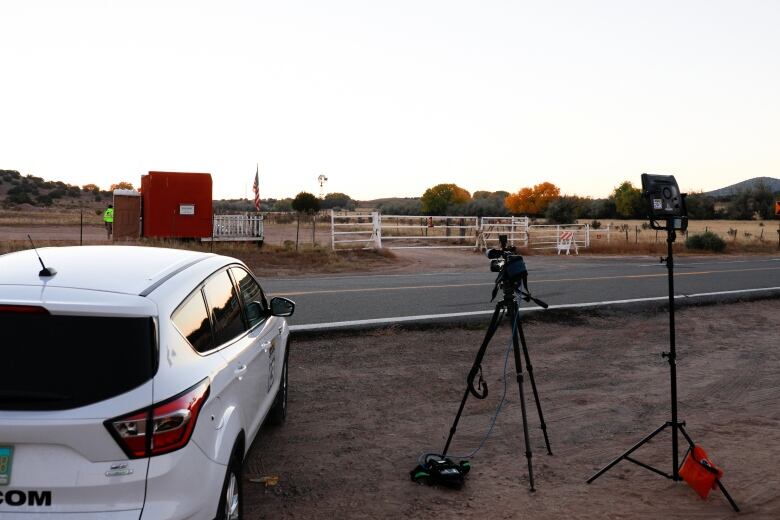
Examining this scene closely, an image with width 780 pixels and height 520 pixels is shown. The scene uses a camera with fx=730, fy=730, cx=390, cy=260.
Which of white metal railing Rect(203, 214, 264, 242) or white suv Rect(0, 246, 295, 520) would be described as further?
white metal railing Rect(203, 214, 264, 242)

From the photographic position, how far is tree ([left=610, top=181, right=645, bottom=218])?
93125 millimetres

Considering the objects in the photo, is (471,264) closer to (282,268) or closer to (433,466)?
(282,268)

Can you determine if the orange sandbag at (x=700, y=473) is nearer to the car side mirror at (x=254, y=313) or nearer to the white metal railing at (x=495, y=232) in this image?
the car side mirror at (x=254, y=313)

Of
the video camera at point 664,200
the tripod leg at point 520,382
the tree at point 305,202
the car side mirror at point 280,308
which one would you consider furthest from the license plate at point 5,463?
the tree at point 305,202

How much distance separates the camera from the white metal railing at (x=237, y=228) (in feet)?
92.9

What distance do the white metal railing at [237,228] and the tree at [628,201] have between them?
72.4m

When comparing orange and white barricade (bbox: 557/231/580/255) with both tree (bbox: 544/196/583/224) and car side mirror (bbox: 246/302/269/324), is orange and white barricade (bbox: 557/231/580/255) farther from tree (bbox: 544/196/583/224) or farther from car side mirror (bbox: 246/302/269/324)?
tree (bbox: 544/196/583/224)

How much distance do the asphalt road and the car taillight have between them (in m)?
6.84

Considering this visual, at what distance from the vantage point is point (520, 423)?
680 cm

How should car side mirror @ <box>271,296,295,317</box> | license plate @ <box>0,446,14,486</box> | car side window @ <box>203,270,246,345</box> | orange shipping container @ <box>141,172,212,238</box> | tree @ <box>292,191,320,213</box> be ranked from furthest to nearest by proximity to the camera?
tree @ <box>292,191,320,213</box>
orange shipping container @ <box>141,172,212,238</box>
car side mirror @ <box>271,296,295,317</box>
car side window @ <box>203,270,246,345</box>
license plate @ <box>0,446,14,486</box>

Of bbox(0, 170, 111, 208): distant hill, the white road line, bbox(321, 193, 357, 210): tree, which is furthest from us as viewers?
bbox(321, 193, 357, 210): tree

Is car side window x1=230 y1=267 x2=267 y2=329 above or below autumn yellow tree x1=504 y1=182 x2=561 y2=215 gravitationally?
below

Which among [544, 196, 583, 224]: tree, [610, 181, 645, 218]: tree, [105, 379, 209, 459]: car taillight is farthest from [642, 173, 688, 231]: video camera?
[610, 181, 645, 218]: tree

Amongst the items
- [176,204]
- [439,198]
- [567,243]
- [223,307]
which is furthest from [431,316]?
[439,198]
